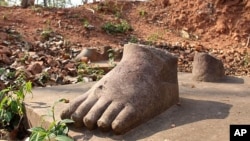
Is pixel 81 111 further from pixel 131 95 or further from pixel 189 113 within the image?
pixel 189 113

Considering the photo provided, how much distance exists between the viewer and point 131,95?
6.26ft

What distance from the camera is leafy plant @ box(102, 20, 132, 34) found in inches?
261

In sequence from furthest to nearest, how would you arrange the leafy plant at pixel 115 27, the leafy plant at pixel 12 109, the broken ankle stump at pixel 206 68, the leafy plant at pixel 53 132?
the leafy plant at pixel 115 27, the broken ankle stump at pixel 206 68, the leafy plant at pixel 12 109, the leafy plant at pixel 53 132

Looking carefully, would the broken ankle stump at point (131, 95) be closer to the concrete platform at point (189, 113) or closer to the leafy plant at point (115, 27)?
the concrete platform at point (189, 113)

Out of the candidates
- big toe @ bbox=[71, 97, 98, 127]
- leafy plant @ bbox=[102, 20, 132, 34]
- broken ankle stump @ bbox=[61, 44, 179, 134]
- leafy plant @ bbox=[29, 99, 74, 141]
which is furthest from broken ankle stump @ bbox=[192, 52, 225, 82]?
leafy plant @ bbox=[102, 20, 132, 34]

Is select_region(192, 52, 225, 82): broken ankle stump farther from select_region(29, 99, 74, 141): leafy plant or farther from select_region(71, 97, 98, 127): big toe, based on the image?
select_region(29, 99, 74, 141): leafy plant

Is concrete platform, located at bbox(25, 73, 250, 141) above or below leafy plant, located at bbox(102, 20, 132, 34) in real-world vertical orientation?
below

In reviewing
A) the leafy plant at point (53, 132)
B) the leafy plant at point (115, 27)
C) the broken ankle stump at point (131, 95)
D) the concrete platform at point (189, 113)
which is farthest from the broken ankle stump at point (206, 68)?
the leafy plant at point (115, 27)

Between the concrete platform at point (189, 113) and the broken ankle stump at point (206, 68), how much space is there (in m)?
0.09

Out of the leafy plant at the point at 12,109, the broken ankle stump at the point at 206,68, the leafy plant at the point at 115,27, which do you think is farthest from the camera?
the leafy plant at the point at 115,27

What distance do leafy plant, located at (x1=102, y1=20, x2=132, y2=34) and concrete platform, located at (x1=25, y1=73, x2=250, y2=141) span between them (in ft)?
12.9

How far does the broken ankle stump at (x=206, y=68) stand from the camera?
2.87 m

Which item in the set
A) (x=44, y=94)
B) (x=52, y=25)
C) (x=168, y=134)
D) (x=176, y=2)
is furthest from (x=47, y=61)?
(x=176, y=2)

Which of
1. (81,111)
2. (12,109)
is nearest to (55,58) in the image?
(12,109)
